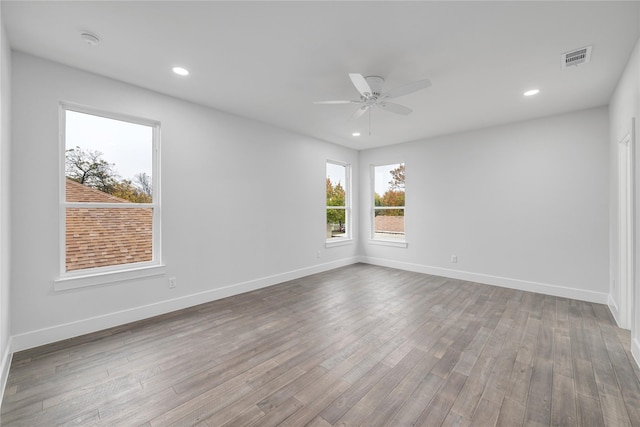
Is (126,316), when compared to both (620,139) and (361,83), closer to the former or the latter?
(361,83)

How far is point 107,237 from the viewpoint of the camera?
9.95 ft

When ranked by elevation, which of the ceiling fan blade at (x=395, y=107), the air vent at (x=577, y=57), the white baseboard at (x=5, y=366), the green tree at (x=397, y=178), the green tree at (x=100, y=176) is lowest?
the white baseboard at (x=5, y=366)

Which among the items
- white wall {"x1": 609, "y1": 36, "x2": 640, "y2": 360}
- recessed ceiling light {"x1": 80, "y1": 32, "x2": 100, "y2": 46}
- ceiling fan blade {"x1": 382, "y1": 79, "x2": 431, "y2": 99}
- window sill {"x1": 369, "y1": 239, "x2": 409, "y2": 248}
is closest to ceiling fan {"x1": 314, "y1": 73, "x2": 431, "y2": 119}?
ceiling fan blade {"x1": 382, "y1": 79, "x2": 431, "y2": 99}

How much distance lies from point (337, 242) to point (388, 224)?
1260mm

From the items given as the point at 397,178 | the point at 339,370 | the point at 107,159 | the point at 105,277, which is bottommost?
the point at 339,370

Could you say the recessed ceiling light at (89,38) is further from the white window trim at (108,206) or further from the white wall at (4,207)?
the white window trim at (108,206)

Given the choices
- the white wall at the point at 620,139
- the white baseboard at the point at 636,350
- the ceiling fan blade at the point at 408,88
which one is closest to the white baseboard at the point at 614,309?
the white wall at the point at 620,139

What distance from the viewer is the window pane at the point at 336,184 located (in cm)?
603

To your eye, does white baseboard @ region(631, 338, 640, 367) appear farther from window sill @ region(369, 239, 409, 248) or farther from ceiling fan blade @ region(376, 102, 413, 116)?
window sill @ region(369, 239, 409, 248)

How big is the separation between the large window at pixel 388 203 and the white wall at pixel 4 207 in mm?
5701

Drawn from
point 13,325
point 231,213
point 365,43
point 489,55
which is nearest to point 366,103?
point 365,43

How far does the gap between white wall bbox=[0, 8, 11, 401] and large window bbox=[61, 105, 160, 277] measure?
1.46ft

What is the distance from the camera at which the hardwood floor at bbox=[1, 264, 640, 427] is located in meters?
1.73

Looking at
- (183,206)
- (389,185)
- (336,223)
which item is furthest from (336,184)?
(183,206)
